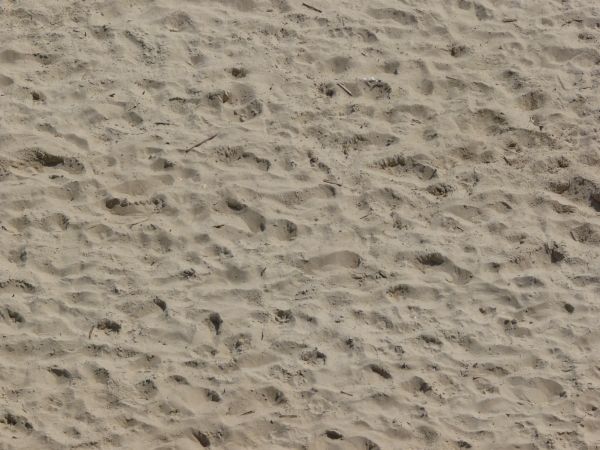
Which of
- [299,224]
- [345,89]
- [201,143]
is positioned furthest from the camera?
[345,89]

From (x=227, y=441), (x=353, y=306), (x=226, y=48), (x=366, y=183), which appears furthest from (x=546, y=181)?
(x=227, y=441)

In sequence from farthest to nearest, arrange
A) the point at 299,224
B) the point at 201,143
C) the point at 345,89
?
the point at 345,89 < the point at 201,143 < the point at 299,224

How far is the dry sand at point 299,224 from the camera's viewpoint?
19.2 ft

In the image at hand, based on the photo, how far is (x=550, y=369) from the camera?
20.1ft

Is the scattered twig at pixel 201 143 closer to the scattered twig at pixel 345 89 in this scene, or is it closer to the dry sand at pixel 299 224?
the dry sand at pixel 299 224

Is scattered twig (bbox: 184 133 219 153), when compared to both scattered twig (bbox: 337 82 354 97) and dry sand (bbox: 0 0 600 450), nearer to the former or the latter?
dry sand (bbox: 0 0 600 450)

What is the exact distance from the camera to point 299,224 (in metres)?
6.61

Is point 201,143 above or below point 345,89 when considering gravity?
below

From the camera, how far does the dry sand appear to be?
19.2 ft

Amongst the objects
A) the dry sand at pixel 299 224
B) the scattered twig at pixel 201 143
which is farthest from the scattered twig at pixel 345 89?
the scattered twig at pixel 201 143

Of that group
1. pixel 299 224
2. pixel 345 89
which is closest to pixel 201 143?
pixel 299 224

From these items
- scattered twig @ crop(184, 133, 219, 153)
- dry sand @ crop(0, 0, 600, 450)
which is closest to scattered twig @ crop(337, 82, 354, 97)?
dry sand @ crop(0, 0, 600, 450)

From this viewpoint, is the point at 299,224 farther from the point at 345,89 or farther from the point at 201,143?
the point at 345,89

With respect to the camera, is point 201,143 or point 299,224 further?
point 201,143
